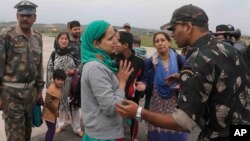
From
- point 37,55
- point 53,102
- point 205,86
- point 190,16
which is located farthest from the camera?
point 53,102

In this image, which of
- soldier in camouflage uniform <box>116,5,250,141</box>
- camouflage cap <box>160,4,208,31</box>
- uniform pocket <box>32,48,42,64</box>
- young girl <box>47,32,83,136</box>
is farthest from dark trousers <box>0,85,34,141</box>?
camouflage cap <box>160,4,208,31</box>

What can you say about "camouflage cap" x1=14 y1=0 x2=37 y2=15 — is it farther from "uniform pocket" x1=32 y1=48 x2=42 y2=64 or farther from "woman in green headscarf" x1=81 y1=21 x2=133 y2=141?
"woman in green headscarf" x1=81 y1=21 x2=133 y2=141

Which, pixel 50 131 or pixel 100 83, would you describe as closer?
pixel 100 83

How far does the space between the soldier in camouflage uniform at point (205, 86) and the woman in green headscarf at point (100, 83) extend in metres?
0.49

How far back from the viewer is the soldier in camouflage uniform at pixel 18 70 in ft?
14.3

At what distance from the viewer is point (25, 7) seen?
4.43m

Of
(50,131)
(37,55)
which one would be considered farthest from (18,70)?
(50,131)

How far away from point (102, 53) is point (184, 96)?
0.94m

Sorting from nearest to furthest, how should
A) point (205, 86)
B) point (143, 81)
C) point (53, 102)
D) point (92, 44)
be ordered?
point (205, 86)
point (92, 44)
point (143, 81)
point (53, 102)

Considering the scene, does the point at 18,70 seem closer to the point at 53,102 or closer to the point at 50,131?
the point at 53,102

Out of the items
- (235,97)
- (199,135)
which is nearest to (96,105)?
(199,135)

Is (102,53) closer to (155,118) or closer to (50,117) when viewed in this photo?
(155,118)

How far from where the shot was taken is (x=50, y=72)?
19.5 ft

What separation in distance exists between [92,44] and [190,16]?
91 cm
